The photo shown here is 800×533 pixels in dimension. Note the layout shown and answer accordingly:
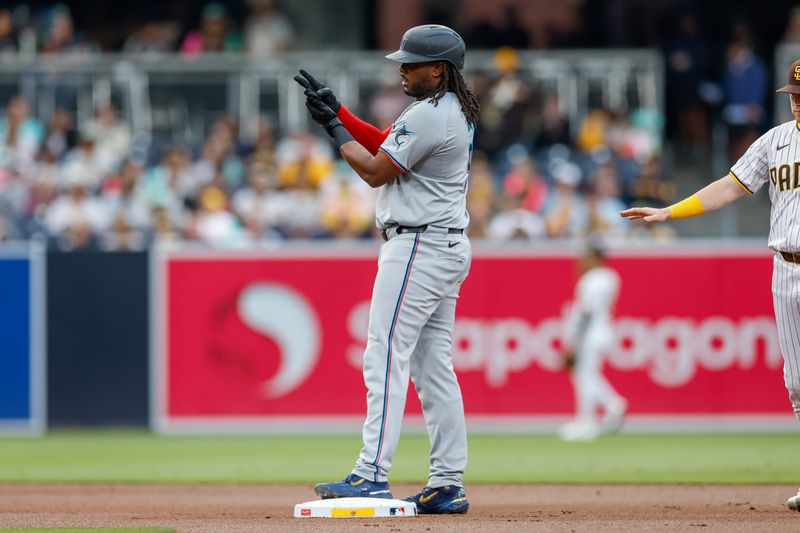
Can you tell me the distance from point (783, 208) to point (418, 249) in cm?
180

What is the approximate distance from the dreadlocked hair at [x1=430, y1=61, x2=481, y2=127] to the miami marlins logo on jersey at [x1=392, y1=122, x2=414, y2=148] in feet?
0.76

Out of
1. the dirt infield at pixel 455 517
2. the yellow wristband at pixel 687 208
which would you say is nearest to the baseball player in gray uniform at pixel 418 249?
the dirt infield at pixel 455 517

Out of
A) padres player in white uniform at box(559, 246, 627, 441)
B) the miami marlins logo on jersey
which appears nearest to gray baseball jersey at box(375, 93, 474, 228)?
the miami marlins logo on jersey

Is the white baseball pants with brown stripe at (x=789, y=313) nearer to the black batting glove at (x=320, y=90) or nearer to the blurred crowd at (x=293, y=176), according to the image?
the black batting glove at (x=320, y=90)

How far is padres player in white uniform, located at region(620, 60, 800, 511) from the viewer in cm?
684

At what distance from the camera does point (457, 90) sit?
6.92m

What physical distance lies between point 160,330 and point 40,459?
3.02 metres

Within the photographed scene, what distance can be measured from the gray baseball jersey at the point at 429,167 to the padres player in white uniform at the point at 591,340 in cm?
691

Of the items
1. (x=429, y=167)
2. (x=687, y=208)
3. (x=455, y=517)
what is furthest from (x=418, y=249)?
(x=687, y=208)

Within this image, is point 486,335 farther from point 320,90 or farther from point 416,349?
point 320,90

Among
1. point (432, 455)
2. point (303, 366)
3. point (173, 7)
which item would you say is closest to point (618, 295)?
point (303, 366)

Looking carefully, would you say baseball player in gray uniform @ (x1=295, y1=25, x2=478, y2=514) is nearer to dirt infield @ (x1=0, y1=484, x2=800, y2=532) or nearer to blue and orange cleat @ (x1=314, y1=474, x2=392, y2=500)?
blue and orange cleat @ (x1=314, y1=474, x2=392, y2=500)

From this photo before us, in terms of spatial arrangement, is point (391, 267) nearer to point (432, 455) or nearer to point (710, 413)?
point (432, 455)

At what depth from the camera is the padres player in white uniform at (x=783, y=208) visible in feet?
22.5
